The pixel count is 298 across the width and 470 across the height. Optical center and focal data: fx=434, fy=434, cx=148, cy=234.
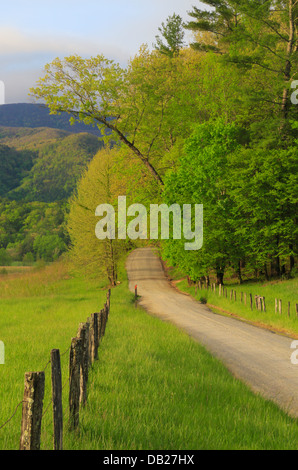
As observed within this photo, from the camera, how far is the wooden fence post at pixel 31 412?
444cm

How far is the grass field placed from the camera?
19.9 feet

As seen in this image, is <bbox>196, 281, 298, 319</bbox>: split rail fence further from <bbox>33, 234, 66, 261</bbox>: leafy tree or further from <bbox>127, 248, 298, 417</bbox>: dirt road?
<bbox>33, 234, 66, 261</bbox>: leafy tree

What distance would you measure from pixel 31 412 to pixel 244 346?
1224cm

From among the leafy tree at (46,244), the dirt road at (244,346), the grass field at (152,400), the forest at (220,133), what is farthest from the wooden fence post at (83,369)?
the leafy tree at (46,244)

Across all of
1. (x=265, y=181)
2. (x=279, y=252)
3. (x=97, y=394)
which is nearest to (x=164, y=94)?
(x=265, y=181)

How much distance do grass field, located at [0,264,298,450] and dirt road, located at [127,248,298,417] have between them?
88 cm

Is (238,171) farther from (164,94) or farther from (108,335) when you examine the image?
(108,335)

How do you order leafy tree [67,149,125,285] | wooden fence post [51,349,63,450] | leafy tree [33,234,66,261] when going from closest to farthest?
wooden fence post [51,349,63,450], leafy tree [67,149,125,285], leafy tree [33,234,66,261]

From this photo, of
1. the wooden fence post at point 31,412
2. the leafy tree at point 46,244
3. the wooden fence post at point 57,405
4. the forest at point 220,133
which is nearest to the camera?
the wooden fence post at point 31,412

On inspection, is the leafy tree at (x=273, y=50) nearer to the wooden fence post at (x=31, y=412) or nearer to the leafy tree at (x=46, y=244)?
the wooden fence post at (x=31, y=412)

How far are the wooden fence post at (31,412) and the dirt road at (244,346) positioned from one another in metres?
6.06

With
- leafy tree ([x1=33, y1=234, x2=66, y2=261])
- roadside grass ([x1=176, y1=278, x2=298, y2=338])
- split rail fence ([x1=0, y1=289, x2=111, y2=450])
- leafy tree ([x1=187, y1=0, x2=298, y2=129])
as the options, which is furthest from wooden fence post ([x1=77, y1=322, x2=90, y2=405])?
leafy tree ([x1=33, y1=234, x2=66, y2=261])

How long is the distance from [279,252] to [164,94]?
15.6 meters

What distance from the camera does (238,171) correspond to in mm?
30750
